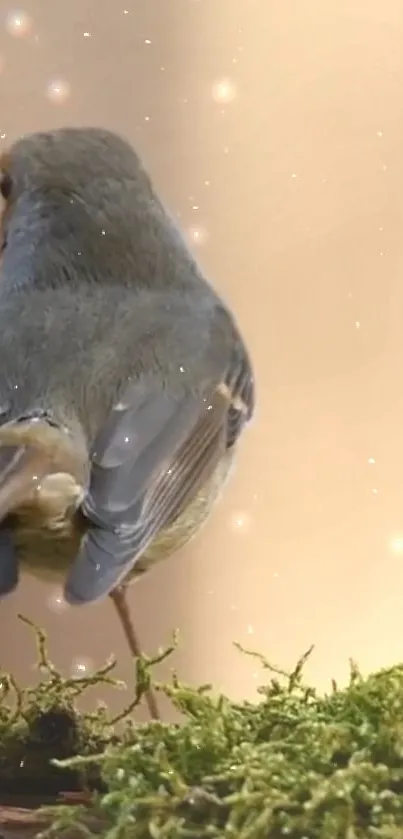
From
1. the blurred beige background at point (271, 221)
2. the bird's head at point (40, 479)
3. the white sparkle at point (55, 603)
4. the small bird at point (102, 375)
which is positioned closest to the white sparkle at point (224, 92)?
the blurred beige background at point (271, 221)

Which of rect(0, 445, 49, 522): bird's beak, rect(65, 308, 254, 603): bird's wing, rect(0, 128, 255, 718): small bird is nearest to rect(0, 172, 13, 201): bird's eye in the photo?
rect(0, 128, 255, 718): small bird

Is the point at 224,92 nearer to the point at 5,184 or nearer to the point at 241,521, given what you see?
the point at 5,184

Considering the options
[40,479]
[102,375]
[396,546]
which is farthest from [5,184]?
[396,546]

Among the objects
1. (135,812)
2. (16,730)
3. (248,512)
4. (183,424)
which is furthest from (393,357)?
(135,812)

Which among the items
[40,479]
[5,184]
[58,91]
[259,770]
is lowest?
[259,770]

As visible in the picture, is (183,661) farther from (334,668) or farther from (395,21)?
(395,21)
